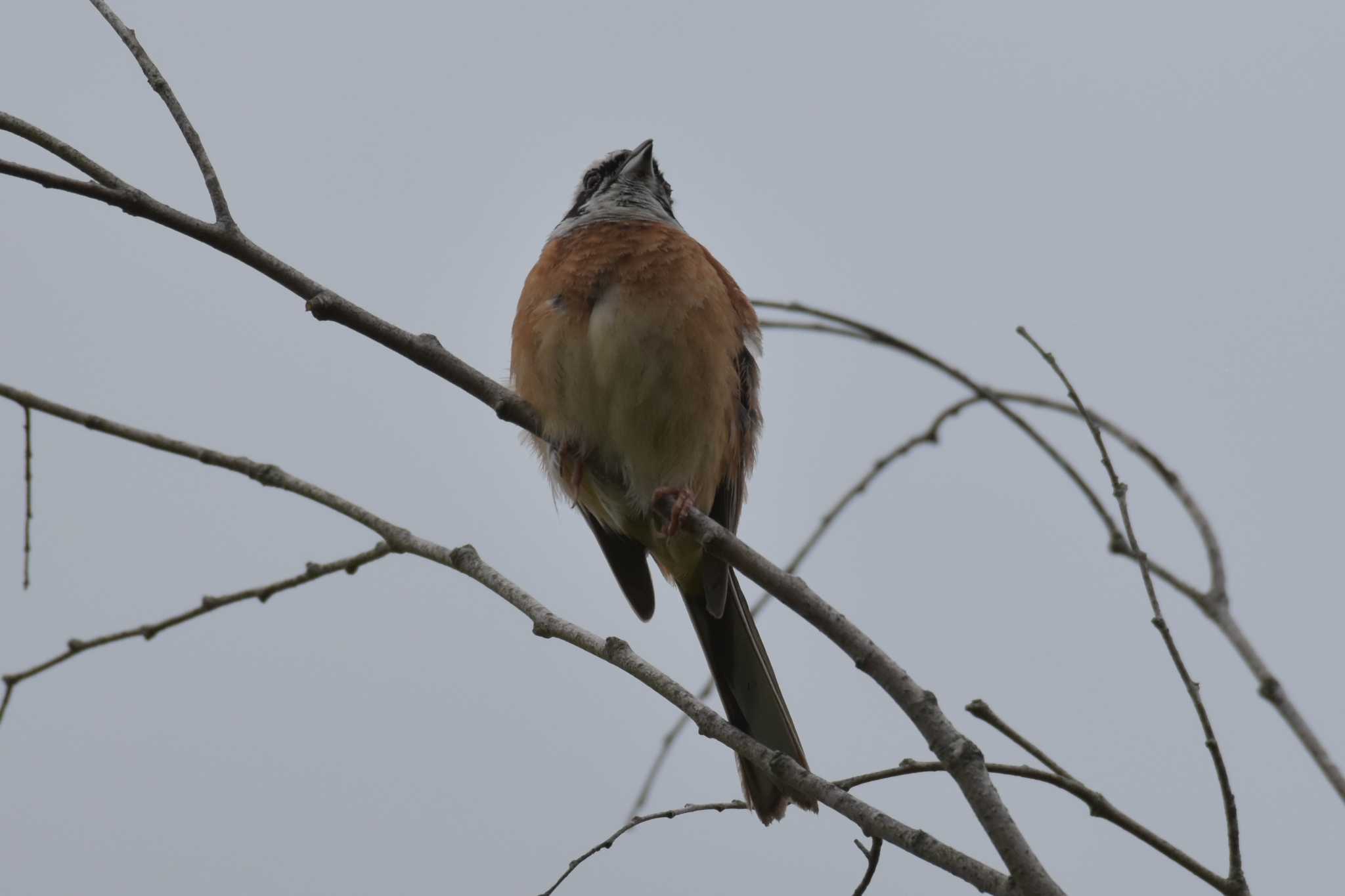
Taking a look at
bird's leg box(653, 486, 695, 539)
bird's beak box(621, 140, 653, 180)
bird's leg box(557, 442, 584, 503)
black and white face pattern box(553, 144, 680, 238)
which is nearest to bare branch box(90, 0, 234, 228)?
bird's leg box(653, 486, 695, 539)

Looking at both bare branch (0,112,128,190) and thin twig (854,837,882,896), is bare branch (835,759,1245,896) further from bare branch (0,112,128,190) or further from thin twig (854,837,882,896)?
bare branch (0,112,128,190)

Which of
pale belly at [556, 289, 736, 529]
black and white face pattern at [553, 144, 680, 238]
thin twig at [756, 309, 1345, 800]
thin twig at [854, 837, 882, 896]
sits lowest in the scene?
thin twig at [854, 837, 882, 896]

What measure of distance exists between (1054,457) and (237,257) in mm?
2334

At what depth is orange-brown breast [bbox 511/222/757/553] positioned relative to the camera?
204 inches

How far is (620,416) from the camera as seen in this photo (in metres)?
5.21

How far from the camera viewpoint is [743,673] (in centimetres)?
519

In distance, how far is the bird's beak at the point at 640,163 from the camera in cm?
696

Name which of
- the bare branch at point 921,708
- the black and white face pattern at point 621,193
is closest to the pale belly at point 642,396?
the black and white face pattern at point 621,193

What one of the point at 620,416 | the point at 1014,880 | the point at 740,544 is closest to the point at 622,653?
the point at 740,544

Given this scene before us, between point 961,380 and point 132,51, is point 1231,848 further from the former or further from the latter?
point 132,51

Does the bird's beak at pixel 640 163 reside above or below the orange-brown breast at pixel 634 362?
above

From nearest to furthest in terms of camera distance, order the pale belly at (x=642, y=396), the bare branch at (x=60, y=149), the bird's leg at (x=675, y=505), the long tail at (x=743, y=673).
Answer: the bare branch at (x=60, y=149) < the bird's leg at (x=675, y=505) < the long tail at (x=743, y=673) < the pale belly at (x=642, y=396)

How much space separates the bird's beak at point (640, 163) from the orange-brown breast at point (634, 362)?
1.43 meters

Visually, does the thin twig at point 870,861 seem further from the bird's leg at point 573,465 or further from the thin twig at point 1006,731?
the bird's leg at point 573,465
